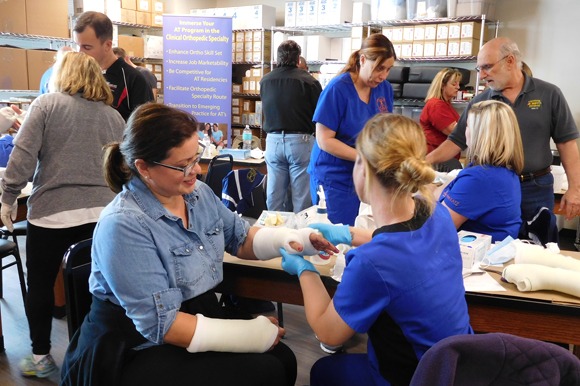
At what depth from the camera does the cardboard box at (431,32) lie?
511 centimetres

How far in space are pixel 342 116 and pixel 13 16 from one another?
4.16 metres

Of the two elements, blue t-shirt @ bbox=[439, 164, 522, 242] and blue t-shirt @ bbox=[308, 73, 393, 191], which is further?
blue t-shirt @ bbox=[308, 73, 393, 191]

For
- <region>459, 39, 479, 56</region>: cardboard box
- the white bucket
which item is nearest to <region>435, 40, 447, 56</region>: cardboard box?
<region>459, 39, 479, 56</region>: cardboard box

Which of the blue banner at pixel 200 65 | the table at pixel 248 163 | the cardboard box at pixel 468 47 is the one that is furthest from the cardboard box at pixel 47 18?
the cardboard box at pixel 468 47

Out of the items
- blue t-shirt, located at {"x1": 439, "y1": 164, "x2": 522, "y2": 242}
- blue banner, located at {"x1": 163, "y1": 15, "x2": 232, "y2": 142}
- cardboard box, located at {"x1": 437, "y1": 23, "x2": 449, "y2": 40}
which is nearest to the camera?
blue t-shirt, located at {"x1": 439, "y1": 164, "x2": 522, "y2": 242}

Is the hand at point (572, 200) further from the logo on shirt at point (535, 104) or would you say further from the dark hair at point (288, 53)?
the dark hair at point (288, 53)

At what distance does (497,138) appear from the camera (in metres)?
1.95

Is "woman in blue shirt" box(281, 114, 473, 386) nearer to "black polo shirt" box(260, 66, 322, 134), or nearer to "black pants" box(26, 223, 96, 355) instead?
"black pants" box(26, 223, 96, 355)

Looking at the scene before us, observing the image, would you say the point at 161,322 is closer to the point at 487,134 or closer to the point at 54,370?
the point at 54,370

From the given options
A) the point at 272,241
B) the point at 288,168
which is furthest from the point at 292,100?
the point at 272,241

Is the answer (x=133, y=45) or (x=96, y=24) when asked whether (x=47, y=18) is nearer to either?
(x=133, y=45)

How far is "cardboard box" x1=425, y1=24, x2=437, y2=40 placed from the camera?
16.8 feet

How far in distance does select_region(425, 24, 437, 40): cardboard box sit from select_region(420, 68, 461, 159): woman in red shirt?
2.80 ft

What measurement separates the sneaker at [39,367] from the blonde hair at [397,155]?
1.76m
